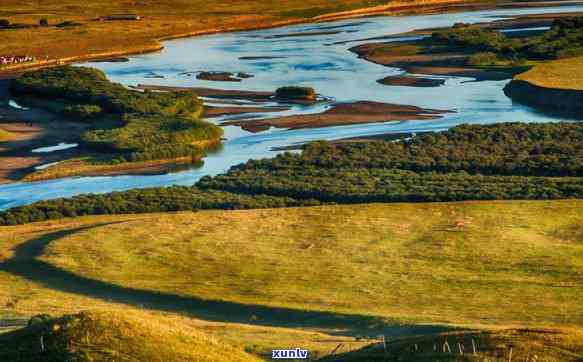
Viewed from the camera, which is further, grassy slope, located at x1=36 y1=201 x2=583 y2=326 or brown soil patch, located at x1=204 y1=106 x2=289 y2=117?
brown soil patch, located at x1=204 y1=106 x2=289 y2=117

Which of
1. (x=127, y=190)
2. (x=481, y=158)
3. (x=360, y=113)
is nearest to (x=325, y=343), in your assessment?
(x=127, y=190)

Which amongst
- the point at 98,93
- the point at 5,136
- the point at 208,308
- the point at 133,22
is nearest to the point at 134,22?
the point at 133,22

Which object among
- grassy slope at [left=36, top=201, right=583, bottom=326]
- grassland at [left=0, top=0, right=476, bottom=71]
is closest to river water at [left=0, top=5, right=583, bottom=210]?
grassland at [left=0, top=0, right=476, bottom=71]

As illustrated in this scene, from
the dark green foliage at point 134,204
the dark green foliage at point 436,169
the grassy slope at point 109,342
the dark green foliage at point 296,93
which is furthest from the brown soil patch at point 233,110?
the grassy slope at point 109,342

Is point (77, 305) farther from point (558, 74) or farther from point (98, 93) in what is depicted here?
point (558, 74)

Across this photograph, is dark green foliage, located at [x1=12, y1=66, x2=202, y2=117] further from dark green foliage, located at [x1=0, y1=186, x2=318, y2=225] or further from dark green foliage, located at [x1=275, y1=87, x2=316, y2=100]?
dark green foliage, located at [x1=0, y1=186, x2=318, y2=225]

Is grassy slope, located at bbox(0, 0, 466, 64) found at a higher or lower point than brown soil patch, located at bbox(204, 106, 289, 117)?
higher
